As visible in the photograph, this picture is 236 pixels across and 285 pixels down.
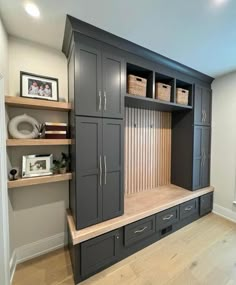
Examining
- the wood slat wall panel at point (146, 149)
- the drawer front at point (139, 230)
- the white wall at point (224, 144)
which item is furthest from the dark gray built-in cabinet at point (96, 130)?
the white wall at point (224, 144)

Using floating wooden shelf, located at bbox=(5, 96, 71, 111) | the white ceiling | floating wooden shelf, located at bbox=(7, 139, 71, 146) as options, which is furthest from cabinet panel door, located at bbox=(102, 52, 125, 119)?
floating wooden shelf, located at bbox=(7, 139, 71, 146)

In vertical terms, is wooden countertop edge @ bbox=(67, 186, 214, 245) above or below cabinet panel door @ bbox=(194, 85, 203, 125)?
below

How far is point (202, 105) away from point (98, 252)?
2773 mm

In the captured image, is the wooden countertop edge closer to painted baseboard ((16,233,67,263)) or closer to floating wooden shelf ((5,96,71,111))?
painted baseboard ((16,233,67,263))

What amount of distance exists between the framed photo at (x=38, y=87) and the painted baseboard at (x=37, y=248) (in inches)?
69.8

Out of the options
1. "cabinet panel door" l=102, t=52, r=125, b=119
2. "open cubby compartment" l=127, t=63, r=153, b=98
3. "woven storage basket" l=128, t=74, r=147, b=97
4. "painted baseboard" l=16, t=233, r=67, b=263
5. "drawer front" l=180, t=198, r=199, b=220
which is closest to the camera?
"cabinet panel door" l=102, t=52, r=125, b=119

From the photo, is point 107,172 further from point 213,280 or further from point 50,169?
point 213,280

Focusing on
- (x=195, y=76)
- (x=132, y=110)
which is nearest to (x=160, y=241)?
(x=132, y=110)

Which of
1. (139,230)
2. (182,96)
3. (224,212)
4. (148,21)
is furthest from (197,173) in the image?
(148,21)

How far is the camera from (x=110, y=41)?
170cm

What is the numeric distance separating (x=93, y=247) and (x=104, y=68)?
1915mm

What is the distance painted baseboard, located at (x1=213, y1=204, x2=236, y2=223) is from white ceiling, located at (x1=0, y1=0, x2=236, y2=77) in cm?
261

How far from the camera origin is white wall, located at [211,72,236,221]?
2.73m

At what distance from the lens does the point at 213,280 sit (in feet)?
5.28
